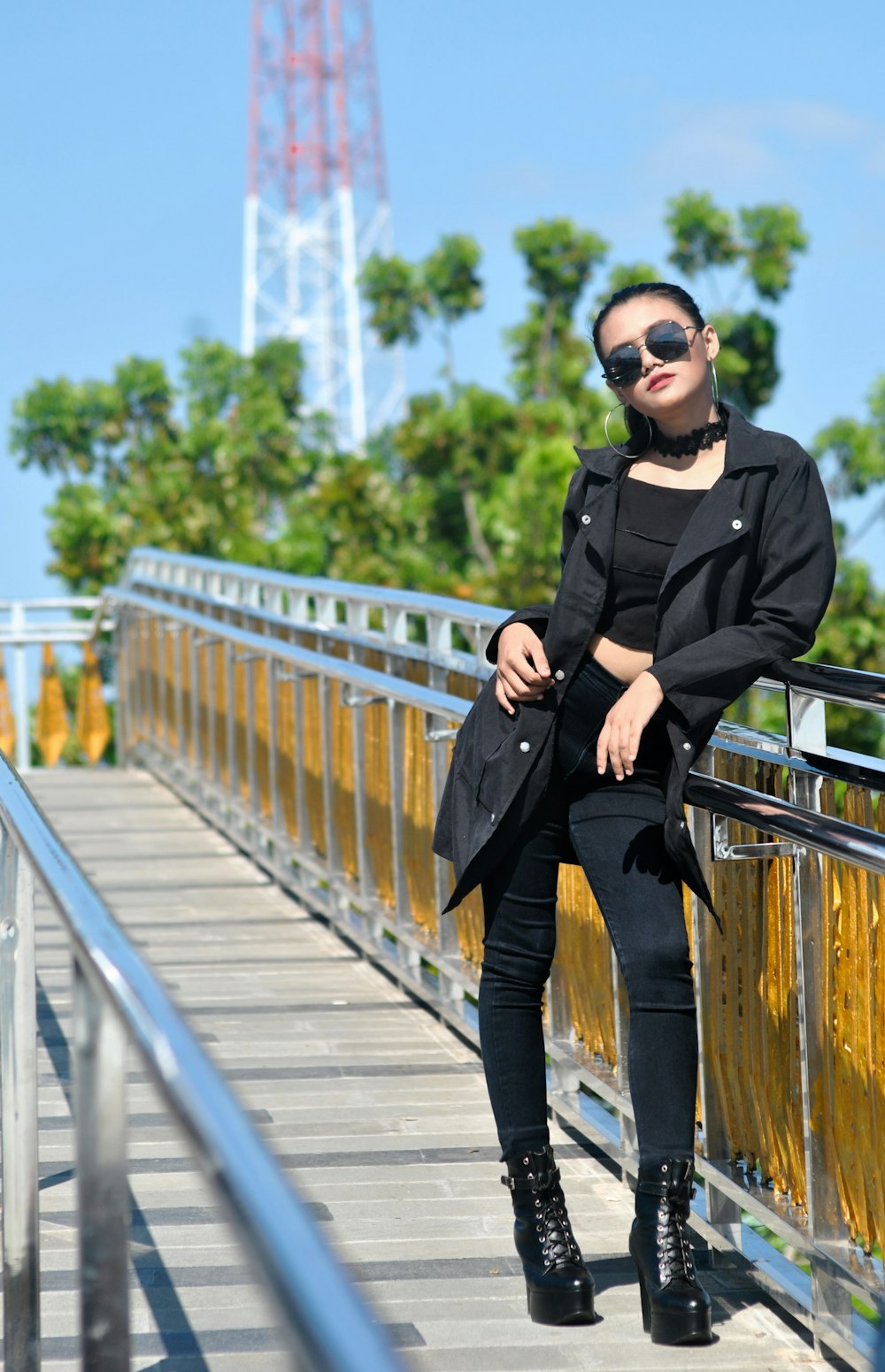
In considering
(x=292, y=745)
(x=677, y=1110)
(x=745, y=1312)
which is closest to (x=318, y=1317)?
(x=677, y=1110)

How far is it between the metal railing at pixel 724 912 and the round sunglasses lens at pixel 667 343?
0.50 metres

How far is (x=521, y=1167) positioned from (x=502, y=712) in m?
0.71

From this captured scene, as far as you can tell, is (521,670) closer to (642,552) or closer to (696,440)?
(642,552)

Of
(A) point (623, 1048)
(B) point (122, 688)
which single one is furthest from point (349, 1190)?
(B) point (122, 688)

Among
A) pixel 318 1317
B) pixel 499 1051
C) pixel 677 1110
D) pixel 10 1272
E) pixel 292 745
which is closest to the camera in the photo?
pixel 318 1317

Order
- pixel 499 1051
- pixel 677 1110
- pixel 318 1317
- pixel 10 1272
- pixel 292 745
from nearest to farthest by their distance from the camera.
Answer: pixel 318 1317 → pixel 10 1272 → pixel 677 1110 → pixel 499 1051 → pixel 292 745

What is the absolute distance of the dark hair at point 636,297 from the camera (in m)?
3.06

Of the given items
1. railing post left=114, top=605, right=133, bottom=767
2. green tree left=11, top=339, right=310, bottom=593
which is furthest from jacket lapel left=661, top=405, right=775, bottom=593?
green tree left=11, top=339, right=310, bottom=593

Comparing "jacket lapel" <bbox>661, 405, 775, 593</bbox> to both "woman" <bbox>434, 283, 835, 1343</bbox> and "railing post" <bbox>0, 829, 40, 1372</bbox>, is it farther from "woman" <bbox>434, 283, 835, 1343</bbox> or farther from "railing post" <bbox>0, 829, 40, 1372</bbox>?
"railing post" <bbox>0, 829, 40, 1372</bbox>

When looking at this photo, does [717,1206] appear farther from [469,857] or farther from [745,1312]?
[469,857]

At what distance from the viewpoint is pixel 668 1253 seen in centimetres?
293

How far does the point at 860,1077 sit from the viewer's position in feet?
9.28

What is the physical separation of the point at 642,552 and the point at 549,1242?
1071 mm

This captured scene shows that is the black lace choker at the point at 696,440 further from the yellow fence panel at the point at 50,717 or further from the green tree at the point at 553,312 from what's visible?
the green tree at the point at 553,312
